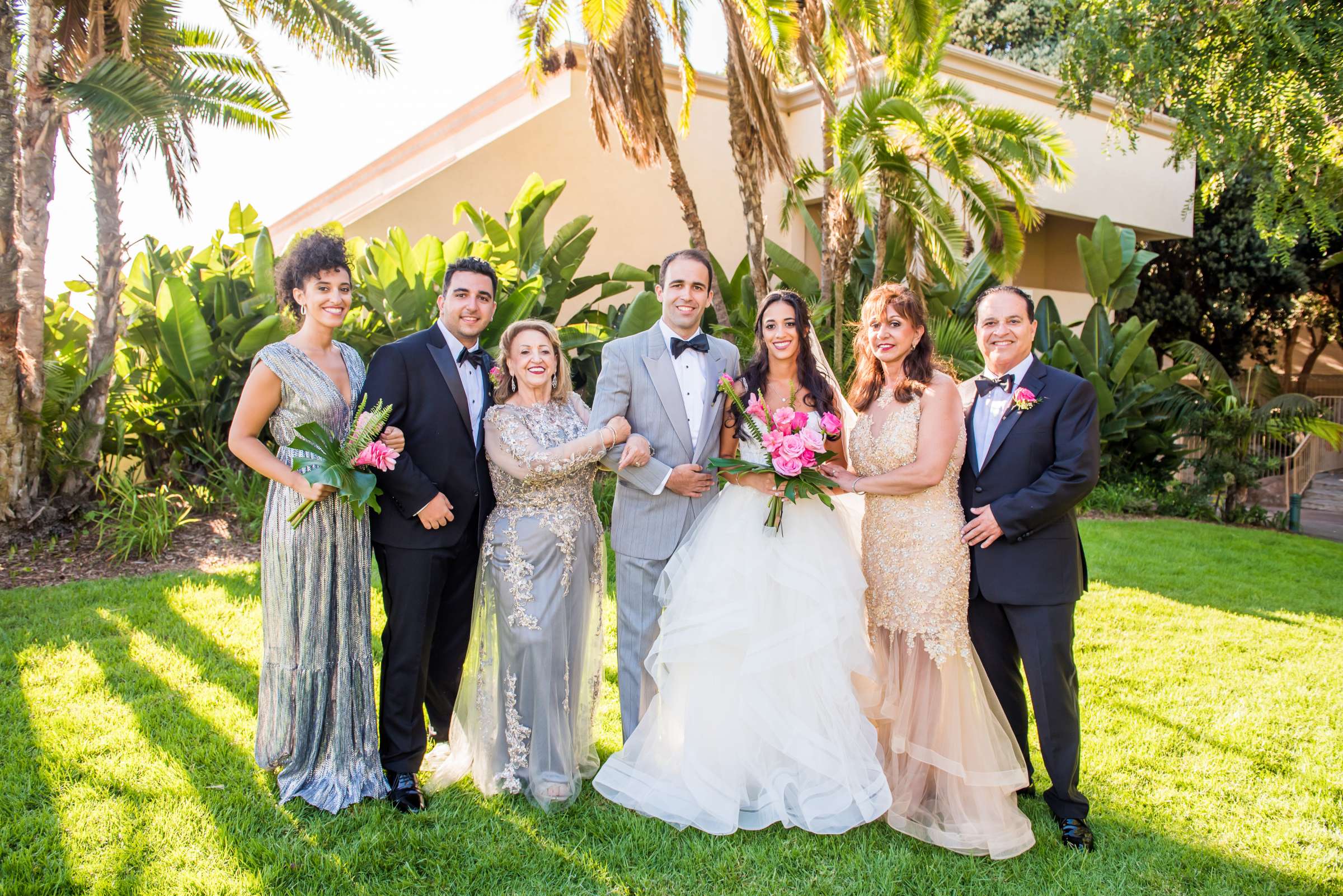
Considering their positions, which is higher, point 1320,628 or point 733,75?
point 733,75

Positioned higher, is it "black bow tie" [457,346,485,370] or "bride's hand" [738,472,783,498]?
"black bow tie" [457,346,485,370]

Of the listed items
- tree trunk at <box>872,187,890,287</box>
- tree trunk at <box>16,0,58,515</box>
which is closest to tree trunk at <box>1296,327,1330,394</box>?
tree trunk at <box>872,187,890,287</box>

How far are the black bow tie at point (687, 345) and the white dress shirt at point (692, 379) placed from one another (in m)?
0.02

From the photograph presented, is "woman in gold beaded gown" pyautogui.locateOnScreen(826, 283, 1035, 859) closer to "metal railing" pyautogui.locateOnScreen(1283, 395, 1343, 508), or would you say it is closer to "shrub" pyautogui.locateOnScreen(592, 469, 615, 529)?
"shrub" pyautogui.locateOnScreen(592, 469, 615, 529)

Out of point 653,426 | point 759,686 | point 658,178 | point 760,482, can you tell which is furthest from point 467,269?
point 658,178

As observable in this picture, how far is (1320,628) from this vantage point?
7082 millimetres

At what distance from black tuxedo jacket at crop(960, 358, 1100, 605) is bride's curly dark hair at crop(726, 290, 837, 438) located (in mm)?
772

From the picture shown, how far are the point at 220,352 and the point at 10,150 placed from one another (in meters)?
2.42

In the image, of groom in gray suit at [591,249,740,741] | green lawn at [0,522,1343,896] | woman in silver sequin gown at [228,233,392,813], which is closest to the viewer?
green lawn at [0,522,1343,896]

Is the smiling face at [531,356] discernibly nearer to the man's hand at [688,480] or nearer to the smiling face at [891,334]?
Result: the man's hand at [688,480]

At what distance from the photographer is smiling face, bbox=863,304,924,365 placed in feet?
12.2

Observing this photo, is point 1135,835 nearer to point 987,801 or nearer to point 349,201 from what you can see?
point 987,801

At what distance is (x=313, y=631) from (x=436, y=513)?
74cm

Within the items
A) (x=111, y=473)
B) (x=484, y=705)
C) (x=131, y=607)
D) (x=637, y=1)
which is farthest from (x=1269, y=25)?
(x=111, y=473)
